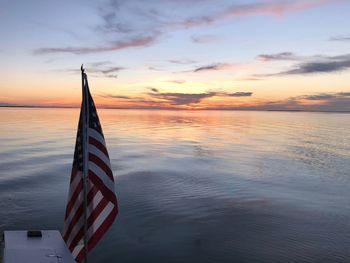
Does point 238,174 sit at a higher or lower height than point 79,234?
lower

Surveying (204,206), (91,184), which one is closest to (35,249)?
(91,184)

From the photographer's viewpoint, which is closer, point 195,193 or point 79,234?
point 79,234

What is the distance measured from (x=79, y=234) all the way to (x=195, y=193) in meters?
18.1

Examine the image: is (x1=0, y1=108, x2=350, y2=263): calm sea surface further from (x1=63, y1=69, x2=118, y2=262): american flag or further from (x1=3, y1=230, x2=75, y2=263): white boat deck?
(x1=63, y1=69, x2=118, y2=262): american flag

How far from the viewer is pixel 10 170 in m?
32.7

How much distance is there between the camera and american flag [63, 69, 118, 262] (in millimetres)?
7809

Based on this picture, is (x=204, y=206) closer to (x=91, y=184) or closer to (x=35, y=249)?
(x=35, y=249)

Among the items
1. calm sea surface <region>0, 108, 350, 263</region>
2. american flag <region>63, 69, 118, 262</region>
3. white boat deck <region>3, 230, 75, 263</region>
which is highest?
american flag <region>63, 69, 118, 262</region>

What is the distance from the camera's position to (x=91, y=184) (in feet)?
26.6

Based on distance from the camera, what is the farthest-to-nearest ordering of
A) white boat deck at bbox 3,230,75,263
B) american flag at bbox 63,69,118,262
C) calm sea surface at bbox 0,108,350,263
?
calm sea surface at bbox 0,108,350,263 → white boat deck at bbox 3,230,75,263 → american flag at bbox 63,69,118,262

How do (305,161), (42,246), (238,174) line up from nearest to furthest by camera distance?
(42,246), (238,174), (305,161)

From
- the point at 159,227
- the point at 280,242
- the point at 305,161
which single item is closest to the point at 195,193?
the point at 159,227

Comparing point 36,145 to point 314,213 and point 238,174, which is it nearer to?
point 238,174

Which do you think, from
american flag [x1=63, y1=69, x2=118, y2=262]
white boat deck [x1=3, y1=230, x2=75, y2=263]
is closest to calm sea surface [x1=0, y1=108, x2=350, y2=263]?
white boat deck [x1=3, y1=230, x2=75, y2=263]
